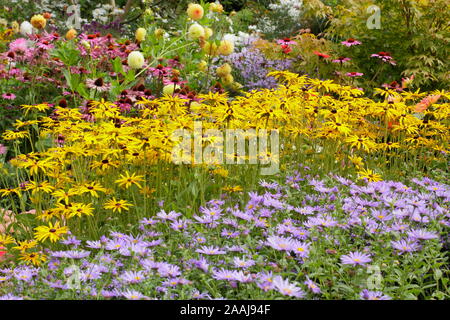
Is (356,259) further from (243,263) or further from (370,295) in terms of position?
(243,263)

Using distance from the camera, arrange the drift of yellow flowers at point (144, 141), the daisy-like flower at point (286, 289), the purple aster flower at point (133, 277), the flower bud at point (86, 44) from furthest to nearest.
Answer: the flower bud at point (86, 44) < the drift of yellow flowers at point (144, 141) < the purple aster flower at point (133, 277) < the daisy-like flower at point (286, 289)

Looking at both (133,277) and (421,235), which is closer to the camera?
(133,277)

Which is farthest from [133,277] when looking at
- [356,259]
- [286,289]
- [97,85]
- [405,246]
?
[97,85]

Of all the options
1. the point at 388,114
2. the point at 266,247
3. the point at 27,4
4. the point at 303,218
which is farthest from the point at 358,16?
the point at 27,4

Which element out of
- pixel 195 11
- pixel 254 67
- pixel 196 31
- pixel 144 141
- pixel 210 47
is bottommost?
pixel 254 67

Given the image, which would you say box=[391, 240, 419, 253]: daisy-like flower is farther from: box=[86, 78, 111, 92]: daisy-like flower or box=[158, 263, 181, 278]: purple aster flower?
box=[86, 78, 111, 92]: daisy-like flower

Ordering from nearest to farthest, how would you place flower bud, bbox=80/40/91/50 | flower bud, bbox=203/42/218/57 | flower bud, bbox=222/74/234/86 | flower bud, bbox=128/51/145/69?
flower bud, bbox=128/51/145/69 → flower bud, bbox=80/40/91/50 → flower bud, bbox=203/42/218/57 → flower bud, bbox=222/74/234/86

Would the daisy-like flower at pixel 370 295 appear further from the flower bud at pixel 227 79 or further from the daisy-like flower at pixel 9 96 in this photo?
the flower bud at pixel 227 79

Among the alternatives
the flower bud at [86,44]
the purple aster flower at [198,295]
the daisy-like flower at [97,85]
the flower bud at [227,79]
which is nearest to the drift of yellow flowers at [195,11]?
the flower bud at [227,79]

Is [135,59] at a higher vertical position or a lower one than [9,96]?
higher

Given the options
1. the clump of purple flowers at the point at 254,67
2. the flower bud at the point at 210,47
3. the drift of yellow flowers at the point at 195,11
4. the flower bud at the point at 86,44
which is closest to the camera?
the flower bud at the point at 86,44

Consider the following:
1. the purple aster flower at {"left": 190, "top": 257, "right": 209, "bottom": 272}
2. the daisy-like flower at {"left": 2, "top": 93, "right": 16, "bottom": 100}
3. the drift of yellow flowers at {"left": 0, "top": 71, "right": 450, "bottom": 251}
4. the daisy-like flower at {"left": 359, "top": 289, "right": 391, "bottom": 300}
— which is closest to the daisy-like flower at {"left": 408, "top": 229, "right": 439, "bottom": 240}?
the daisy-like flower at {"left": 359, "top": 289, "right": 391, "bottom": 300}

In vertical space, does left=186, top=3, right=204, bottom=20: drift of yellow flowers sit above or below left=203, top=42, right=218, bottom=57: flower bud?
above
